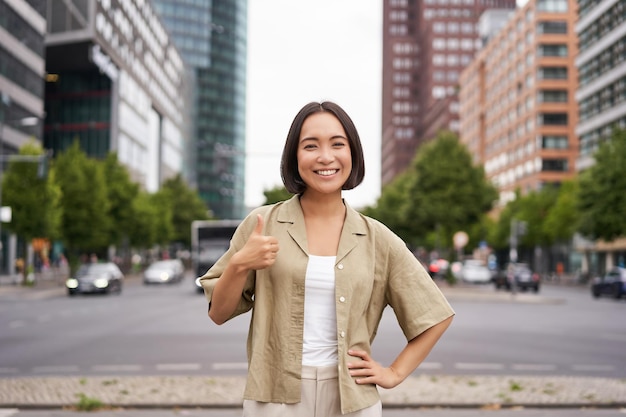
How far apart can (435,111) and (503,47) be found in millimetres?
52478

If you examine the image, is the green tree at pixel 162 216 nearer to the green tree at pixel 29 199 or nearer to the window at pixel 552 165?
the green tree at pixel 29 199

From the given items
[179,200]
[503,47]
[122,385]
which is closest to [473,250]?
[503,47]

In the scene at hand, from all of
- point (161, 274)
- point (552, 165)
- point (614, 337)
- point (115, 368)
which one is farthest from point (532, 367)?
point (552, 165)

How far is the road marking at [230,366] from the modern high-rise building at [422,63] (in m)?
135

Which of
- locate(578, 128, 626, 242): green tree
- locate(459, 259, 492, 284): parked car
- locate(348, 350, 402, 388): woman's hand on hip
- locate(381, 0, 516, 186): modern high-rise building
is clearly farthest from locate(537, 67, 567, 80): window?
locate(348, 350, 402, 388): woman's hand on hip

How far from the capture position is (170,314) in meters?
23.3

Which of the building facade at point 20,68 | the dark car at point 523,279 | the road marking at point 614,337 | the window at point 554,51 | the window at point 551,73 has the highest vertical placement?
the window at point 554,51

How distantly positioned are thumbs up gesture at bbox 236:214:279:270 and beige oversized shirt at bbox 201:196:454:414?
0.42 ft

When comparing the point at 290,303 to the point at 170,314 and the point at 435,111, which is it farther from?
the point at 435,111

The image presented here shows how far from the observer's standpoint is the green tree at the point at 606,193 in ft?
157

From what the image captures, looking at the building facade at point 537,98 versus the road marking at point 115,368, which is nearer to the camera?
the road marking at point 115,368

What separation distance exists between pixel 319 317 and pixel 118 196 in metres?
60.1

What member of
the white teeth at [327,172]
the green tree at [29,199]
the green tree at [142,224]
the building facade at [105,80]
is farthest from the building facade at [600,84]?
the white teeth at [327,172]

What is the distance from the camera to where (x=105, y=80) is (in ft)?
246
